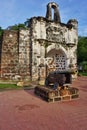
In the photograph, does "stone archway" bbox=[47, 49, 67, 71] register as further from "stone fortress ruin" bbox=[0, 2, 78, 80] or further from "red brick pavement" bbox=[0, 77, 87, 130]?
"red brick pavement" bbox=[0, 77, 87, 130]

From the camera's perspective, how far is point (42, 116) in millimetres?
5859

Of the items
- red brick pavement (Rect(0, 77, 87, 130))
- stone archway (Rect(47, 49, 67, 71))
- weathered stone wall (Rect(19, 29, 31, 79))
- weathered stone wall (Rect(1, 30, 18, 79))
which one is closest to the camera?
red brick pavement (Rect(0, 77, 87, 130))

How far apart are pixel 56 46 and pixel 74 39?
250cm

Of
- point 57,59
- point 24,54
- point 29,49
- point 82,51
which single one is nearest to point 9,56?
point 24,54

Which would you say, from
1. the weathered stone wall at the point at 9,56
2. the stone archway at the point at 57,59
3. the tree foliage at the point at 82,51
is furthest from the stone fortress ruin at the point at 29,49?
the tree foliage at the point at 82,51

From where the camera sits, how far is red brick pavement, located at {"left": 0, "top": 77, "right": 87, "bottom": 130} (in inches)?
195

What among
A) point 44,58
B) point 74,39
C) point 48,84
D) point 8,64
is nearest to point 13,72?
point 8,64

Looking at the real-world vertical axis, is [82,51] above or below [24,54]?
above

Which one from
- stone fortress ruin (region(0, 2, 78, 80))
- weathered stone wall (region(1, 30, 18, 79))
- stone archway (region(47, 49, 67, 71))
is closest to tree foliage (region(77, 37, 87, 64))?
stone archway (region(47, 49, 67, 71))

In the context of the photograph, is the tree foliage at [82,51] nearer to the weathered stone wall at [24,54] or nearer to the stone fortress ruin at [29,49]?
the stone fortress ruin at [29,49]

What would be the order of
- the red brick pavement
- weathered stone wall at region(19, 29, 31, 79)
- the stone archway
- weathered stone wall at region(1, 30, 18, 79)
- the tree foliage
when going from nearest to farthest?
the red brick pavement → weathered stone wall at region(1, 30, 18, 79) → weathered stone wall at region(19, 29, 31, 79) → the stone archway → the tree foliage

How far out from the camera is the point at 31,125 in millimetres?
5035

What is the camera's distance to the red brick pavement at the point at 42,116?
16.3 ft

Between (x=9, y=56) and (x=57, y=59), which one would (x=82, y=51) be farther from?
(x=9, y=56)
